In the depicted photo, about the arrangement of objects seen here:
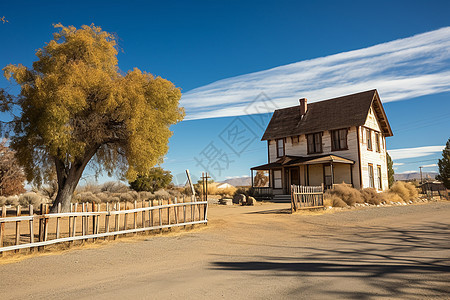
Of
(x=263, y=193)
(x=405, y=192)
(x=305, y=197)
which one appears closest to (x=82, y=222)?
(x=305, y=197)

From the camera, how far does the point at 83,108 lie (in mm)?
16672

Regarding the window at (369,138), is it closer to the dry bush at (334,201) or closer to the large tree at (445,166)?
the dry bush at (334,201)

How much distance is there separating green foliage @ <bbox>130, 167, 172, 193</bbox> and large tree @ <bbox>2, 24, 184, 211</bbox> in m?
19.3

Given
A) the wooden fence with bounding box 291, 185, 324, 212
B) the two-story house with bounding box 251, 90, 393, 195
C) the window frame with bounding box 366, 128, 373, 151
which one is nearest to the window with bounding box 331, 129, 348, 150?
the two-story house with bounding box 251, 90, 393, 195

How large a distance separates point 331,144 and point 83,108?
21223 millimetres

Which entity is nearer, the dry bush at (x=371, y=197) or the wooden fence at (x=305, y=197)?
the wooden fence at (x=305, y=197)

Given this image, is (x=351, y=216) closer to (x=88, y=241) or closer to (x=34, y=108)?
(x=88, y=241)

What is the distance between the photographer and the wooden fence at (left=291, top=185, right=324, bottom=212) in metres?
17.8

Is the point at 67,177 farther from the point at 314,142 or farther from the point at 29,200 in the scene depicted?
the point at 314,142

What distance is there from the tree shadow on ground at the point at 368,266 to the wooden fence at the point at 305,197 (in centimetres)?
743

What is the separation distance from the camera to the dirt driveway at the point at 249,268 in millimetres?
5078

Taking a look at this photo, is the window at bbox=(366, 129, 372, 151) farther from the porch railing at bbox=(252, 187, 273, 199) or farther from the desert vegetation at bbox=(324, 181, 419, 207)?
the porch railing at bbox=(252, 187, 273, 199)

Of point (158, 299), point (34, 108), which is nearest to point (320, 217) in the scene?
point (158, 299)

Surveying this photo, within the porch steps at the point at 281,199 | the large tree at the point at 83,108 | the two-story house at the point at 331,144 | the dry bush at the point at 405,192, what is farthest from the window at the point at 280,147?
the large tree at the point at 83,108
